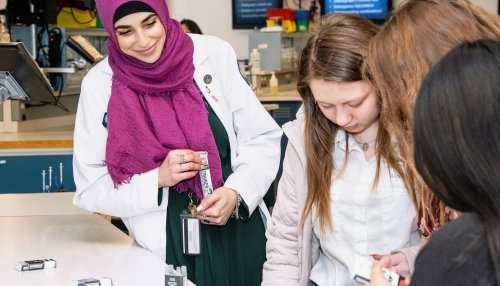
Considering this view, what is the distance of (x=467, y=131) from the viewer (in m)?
1.04

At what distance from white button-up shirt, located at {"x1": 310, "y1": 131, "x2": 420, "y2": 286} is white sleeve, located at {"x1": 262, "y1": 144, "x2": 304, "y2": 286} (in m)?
0.08

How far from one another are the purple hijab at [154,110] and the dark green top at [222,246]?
0.05m

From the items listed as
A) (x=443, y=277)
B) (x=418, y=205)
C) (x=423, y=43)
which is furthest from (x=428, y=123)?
(x=418, y=205)

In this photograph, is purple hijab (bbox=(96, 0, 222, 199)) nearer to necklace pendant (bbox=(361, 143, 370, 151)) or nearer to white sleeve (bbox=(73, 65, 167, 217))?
white sleeve (bbox=(73, 65, 167, 217))

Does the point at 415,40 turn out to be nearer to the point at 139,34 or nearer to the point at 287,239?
the point at 287,239

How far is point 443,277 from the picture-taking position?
3.53ft

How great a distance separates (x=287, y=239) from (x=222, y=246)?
1.33 ft

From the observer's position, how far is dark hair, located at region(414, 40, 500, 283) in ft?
3.39

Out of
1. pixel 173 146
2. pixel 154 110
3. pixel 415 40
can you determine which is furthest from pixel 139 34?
pixel 415 40

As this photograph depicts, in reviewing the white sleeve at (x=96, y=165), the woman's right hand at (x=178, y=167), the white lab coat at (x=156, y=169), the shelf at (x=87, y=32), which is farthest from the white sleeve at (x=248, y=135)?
the shelf at (x=87, y=32)

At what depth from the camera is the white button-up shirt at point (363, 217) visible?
1926 mm

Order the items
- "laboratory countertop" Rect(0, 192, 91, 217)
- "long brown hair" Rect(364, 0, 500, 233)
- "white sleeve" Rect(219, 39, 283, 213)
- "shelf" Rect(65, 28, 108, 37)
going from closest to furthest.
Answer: "long brown hair" Rect(364, 0, 500, 233) → "white sleeve" Rect(219, 39, 283, 213) → "laboratory countertop" Rect(0, 192, 91, 217) → "shelf" Rect(65, 28, 108, 37)

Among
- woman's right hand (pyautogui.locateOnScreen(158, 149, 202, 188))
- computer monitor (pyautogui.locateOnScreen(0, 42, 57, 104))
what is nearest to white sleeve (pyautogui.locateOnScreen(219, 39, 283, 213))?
woman's right hand (pyautogui.locateOnScreen(158, 149, 202, 188))

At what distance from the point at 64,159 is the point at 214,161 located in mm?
2011
